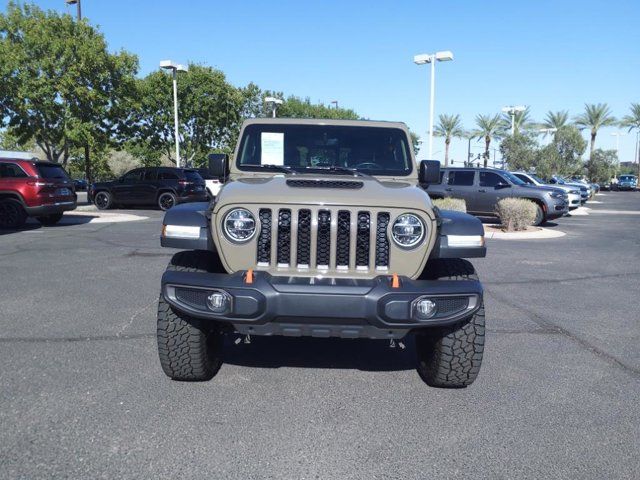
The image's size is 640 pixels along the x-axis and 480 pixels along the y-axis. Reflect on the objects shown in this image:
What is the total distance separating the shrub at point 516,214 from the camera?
14203mm

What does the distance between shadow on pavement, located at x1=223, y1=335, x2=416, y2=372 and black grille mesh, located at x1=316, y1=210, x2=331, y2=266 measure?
1.29 m

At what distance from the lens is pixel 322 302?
3.13 metres

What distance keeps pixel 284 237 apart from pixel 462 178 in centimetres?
1472

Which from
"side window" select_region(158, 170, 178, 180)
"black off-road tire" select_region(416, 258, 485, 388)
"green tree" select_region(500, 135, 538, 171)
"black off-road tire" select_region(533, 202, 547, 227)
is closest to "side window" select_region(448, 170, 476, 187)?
"black off-road tire" select_region(533, 202, 547, 227)

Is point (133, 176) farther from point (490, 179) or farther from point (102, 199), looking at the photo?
point (490, 179)

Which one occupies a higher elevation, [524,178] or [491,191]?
[524,178]

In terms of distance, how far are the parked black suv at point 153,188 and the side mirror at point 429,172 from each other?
1679 cm

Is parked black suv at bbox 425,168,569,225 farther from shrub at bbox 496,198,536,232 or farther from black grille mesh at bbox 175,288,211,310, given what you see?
black grille mesh at bbox 175,288,211,310

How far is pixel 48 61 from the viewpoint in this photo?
19.9m

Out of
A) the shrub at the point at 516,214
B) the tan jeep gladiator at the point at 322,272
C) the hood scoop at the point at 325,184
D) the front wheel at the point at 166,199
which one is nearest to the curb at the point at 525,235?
the shrub at the point at 516,214

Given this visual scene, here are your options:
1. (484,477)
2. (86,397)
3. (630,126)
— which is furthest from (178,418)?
(630,126)

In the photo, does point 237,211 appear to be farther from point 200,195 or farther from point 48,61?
point 48,61

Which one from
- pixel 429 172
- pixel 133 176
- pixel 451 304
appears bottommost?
pixel 451 304

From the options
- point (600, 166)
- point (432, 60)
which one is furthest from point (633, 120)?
point (432, 60)
